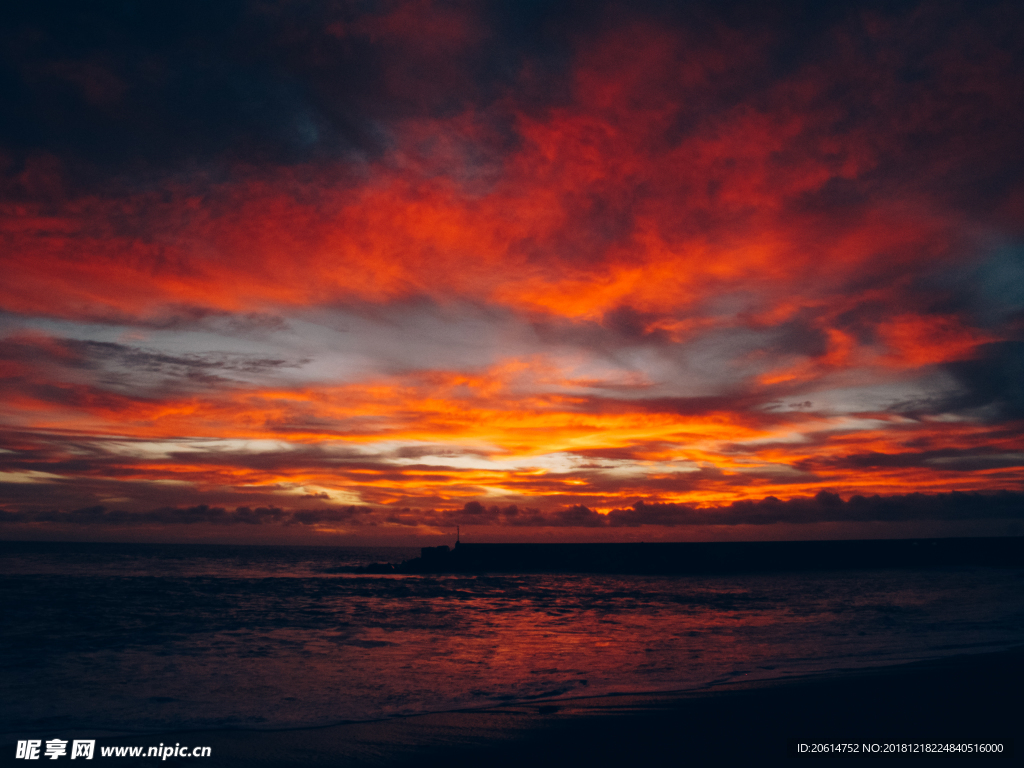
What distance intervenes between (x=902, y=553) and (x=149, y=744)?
10677 cm

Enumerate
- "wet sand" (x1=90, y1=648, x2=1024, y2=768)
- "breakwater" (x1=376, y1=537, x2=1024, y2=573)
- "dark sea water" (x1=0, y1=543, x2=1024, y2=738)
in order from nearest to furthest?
"wet sand" (x1=90, y1=648, x2=1024, y2=768)
"dark sea water" (x1=0, y1=543, x2=1024, y2=738)
"breakwater" (x1=376, y1=537, x2=1024, y2=573)

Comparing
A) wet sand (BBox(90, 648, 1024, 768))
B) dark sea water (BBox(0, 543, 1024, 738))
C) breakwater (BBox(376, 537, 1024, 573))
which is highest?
wet sand (BBox(90, 648, 1024, 768))

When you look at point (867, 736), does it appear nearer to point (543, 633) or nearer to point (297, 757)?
point (297, 757)

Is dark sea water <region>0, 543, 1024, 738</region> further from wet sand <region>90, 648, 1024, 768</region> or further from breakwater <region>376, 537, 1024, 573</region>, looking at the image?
breakwater <region>376, 537, 1024, 573</region>

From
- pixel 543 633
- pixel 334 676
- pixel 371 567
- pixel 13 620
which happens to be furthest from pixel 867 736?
pixel 371 567

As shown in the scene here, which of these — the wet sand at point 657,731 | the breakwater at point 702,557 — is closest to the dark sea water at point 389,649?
the wet sand at point 657,731

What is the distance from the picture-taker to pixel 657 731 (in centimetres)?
966

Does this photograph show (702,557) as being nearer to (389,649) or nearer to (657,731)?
(389,649)

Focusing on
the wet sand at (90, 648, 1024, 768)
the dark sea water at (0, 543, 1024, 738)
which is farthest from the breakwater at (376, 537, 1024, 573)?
the wet sand at (90, 648, 1024, 768)

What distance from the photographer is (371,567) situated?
272 feet

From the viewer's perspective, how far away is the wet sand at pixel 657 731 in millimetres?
8586

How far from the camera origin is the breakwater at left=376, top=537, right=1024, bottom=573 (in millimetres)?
84875

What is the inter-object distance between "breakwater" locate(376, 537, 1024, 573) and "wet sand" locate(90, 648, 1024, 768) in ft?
242

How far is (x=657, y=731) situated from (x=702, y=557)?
8609 centimetres
